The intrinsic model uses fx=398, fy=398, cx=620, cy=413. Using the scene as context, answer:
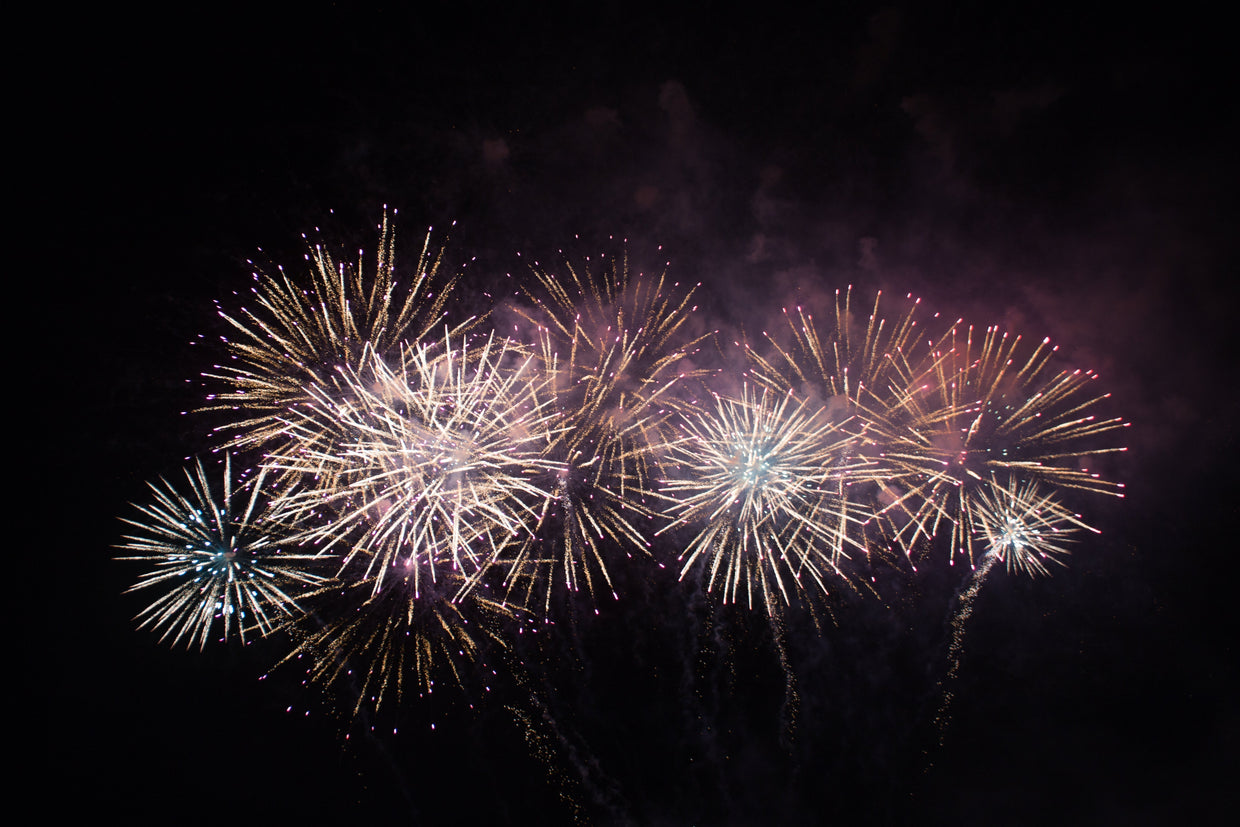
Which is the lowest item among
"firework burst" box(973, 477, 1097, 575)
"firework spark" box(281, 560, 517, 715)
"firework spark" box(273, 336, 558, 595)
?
"firework spark" box(281, 560, 517, 715)

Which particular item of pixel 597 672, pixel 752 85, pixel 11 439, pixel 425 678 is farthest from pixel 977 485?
pixel 11 439

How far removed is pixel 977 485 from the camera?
6625 millimetres

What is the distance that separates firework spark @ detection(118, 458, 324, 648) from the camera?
21.3ft

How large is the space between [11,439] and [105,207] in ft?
15.0

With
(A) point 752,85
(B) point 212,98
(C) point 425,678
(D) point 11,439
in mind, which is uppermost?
(A) point 752,85

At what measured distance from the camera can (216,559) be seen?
6.40m

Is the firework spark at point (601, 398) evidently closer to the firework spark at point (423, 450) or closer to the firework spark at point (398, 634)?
the firework spark at point (423, 450)

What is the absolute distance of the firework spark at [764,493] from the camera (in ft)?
21.1

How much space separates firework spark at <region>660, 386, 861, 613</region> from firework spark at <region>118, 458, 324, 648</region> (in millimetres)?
6617

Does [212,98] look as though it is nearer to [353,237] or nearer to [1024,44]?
[353,237]

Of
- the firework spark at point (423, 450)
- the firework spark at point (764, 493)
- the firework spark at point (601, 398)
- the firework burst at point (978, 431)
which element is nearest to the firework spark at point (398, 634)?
the firework spark at point (423, 450)

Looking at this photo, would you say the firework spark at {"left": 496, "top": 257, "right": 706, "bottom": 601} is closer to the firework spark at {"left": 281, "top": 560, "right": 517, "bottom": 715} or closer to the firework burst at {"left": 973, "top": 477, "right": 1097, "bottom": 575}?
the firework spark at {"left": 281, "top": 560, "right": 517, "bottom": 715}

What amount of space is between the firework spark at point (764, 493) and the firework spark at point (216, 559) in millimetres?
6617

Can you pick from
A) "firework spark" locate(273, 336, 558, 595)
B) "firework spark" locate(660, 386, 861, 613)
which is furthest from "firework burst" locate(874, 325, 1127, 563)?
"firework spark" locate(273, 336, 558, 595)
